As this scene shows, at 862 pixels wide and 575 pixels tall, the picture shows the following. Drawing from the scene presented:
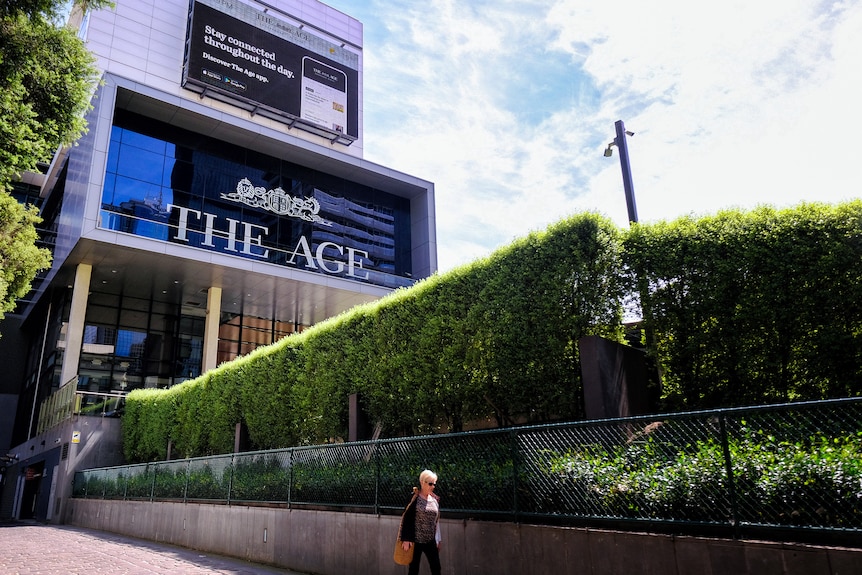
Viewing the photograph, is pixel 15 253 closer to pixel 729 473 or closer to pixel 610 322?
pixel 610 322

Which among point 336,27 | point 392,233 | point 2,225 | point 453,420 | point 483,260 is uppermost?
point 336,27

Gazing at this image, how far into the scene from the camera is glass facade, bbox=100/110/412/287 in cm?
2570

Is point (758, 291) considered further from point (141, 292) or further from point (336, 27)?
point (336, 27)

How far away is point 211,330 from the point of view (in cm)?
2786

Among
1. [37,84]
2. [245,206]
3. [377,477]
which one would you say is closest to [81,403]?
[245,206]

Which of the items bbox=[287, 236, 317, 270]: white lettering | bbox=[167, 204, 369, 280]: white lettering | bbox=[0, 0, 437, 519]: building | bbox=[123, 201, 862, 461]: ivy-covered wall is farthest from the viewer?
bbox=[287, 236, 317, 270]: white lettering

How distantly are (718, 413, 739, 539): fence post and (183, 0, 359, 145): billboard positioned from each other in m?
33.8

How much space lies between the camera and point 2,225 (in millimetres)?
14211

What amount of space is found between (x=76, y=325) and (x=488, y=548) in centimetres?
2408

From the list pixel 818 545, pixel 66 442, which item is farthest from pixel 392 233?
pixel 818 545

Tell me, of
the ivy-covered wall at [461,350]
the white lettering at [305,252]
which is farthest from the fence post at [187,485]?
the white lettering at [305,252]

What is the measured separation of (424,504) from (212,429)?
12336 mm

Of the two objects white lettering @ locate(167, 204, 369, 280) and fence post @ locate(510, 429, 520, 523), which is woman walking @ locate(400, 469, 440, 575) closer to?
fence post @ locate(510, 429, 520, 523)

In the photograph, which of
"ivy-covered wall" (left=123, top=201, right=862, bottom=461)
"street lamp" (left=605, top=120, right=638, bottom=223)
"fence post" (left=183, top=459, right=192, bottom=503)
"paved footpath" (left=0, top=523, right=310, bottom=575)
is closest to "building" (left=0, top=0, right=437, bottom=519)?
"paved footpath" (left=0, top=523, right=310, bottom=575)
